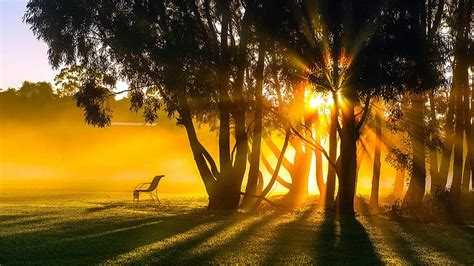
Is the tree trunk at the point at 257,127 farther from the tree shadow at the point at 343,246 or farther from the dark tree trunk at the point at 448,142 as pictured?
the tree shadow at the point at 343,246

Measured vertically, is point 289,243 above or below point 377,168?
below

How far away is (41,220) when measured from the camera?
13133mm

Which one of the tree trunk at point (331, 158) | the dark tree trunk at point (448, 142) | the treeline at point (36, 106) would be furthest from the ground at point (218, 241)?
the treeline at point (36, 106)

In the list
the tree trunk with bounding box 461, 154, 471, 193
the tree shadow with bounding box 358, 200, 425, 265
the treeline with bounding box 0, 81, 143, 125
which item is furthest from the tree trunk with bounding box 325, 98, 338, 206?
the treeline with bounding box 0, 81, 143, 125

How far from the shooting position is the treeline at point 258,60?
50.8 feet

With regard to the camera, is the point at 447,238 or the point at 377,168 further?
→ the point at 377,168

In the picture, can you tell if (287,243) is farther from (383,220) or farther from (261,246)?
(383,220)

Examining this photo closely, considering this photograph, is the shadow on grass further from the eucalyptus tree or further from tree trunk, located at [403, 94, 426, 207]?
tree trunk, located at [403, 94, 426, 207]

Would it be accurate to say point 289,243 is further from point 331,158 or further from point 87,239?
point 331,158

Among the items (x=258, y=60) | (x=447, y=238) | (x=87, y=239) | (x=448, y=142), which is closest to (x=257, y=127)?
(x=258, y=60)

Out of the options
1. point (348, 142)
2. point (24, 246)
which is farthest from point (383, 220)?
point (24, 246)

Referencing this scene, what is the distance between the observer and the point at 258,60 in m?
18.9

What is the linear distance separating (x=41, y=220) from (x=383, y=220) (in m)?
8.66

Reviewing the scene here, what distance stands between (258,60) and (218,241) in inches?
379
